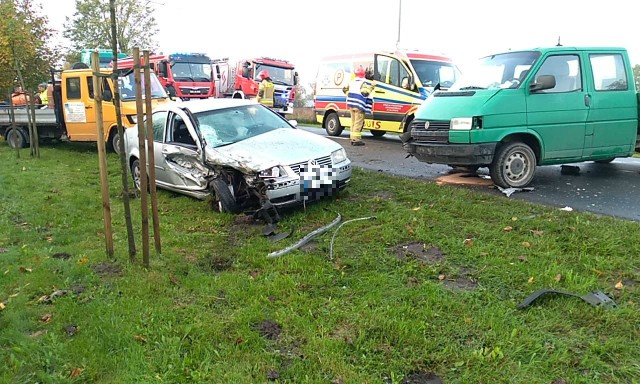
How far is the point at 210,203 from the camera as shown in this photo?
656 centimetres

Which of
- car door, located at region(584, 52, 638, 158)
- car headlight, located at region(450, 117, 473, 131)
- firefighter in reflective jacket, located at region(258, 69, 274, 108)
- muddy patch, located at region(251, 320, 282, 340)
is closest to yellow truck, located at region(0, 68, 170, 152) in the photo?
firefighter in reflective jacket, located at region(258, 69, 274, 108)

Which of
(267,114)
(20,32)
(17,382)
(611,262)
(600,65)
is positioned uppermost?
(20,32)

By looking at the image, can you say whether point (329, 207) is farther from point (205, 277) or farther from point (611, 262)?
point (611, 262)

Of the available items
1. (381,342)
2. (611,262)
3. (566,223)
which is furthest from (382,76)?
(381,342)

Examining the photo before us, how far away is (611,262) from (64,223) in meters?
6.07

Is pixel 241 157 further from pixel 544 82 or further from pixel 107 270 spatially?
pixel 544 82

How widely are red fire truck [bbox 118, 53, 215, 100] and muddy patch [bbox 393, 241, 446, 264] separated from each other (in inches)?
704

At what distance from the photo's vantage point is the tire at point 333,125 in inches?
615

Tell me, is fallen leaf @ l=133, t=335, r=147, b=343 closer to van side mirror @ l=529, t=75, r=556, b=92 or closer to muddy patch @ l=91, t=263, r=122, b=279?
muddy patch @ l=91, t=263, r=122, b=279

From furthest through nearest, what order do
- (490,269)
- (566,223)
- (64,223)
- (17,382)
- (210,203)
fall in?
1. (210,203)
2. (64,223)
3. (566,223)
4. (490,269)
5. (17,382)

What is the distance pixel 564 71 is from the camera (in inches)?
275

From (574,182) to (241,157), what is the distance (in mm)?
5123

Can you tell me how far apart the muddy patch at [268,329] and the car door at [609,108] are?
19.4ft

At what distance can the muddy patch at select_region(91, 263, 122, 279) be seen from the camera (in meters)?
4.32
